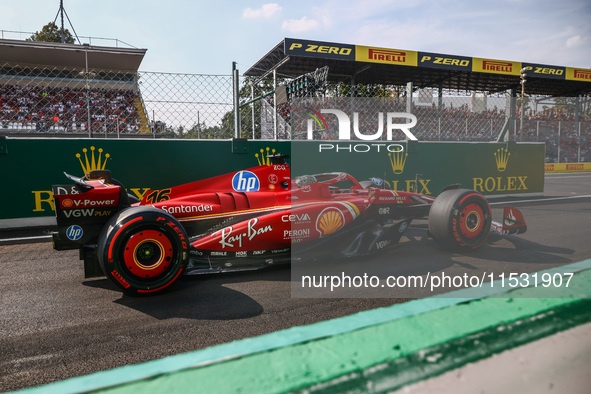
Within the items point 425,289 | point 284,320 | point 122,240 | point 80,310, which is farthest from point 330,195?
point 80,310

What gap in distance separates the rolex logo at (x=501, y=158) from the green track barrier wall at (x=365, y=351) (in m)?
8.75

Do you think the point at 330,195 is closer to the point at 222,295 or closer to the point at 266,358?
the point at 222,295

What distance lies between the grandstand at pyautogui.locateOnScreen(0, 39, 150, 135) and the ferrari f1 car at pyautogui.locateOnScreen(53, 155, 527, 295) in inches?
133

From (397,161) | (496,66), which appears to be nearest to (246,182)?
(397,161)

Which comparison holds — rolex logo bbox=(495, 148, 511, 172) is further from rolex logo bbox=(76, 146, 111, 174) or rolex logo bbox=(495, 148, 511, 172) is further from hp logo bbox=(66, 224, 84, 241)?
hp logo bbox=(66, 224, 84, 241)

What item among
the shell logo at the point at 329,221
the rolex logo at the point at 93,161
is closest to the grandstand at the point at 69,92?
the rolex logo at the point at 93,161

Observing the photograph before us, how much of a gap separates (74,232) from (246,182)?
1.64 m

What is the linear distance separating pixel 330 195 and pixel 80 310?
2403mm

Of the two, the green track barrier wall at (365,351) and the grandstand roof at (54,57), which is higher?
the grandstand roof at (54,57)

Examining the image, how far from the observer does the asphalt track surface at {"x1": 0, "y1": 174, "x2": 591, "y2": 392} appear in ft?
7.30

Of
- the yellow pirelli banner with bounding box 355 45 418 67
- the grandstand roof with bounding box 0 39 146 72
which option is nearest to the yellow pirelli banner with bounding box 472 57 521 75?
the yellow pirelli banner with bounding box 355 45 418 67

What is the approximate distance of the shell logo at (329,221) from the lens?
12.7 ft

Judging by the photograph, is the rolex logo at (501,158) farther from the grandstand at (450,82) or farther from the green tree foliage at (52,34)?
the green tree foliage at (52,34)

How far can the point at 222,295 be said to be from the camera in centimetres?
323
